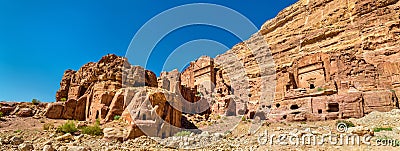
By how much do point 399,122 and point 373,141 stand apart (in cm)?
749

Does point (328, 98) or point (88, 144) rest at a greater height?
point (328, 98)

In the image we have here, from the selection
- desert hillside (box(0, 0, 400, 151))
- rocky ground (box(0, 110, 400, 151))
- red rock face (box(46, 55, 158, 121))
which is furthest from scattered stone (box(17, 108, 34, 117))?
rocky ground (box(0, 110, 400, 151))

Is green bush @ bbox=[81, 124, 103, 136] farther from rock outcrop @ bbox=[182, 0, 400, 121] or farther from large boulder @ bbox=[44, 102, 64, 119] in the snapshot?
rock outcrop @ bbox=[182, 0, 400, 121]

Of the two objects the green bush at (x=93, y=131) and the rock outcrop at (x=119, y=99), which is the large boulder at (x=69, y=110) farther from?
the green bush at (x=93, y=131)

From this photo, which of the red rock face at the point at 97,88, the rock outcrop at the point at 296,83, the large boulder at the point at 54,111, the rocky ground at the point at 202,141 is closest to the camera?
the rocky ground at the point at 202,141

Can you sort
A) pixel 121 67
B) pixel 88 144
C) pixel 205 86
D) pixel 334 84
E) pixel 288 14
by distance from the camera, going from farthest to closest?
pixel 288 14
pixel 205 86
pixel 121 67
pixel 334 84
pixel 88 144

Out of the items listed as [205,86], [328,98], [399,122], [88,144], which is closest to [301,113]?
[328,98]

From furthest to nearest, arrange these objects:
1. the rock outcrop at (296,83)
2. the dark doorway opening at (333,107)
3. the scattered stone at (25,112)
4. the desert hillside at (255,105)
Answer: the scattered stone at (25,112) < the dark doorway opening at (333,107) < the rock outcrop at (296,83) < the desert hillside at (255,105)

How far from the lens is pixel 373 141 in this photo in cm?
1077

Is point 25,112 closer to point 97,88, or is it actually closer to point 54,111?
point 54,111

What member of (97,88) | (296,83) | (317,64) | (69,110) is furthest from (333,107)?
(69,110)

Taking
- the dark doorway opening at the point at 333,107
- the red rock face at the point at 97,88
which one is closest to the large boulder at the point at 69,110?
the red rock face at the point at 97,88

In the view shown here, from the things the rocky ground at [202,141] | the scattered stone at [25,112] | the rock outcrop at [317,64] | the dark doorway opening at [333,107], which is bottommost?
the rocky ground at [202,141]

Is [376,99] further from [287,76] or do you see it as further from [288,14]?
[288,14]
